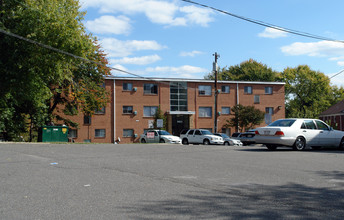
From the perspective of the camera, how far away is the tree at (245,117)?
159ft

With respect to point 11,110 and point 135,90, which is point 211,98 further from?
point 11,110

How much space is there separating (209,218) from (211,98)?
48.9 meters

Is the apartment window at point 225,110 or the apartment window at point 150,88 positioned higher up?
the apartment window at point 150,88

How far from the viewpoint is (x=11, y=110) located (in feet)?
115

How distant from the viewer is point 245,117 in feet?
160

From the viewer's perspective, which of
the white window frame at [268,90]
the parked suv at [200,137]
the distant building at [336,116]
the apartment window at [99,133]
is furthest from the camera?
the distant building at [336,116]

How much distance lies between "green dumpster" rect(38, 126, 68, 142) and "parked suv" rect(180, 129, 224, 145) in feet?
36.4

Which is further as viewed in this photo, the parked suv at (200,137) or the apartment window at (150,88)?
the apartment window at (150,88)

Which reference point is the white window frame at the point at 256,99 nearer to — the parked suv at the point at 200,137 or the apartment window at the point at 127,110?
the apartment window at the point at 127,110

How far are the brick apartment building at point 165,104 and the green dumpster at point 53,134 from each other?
60.9 ft

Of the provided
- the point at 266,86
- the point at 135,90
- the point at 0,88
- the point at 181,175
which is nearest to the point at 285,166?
the point at 181,175

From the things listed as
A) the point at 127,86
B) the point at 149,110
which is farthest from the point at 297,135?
the point at 127,86

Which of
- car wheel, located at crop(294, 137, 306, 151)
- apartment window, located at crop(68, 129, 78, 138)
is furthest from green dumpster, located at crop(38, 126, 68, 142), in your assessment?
apartment window, located at crop(68, 129, 78, 138)

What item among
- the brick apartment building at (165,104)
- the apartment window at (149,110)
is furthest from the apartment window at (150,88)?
the apartment window at (149,110)
